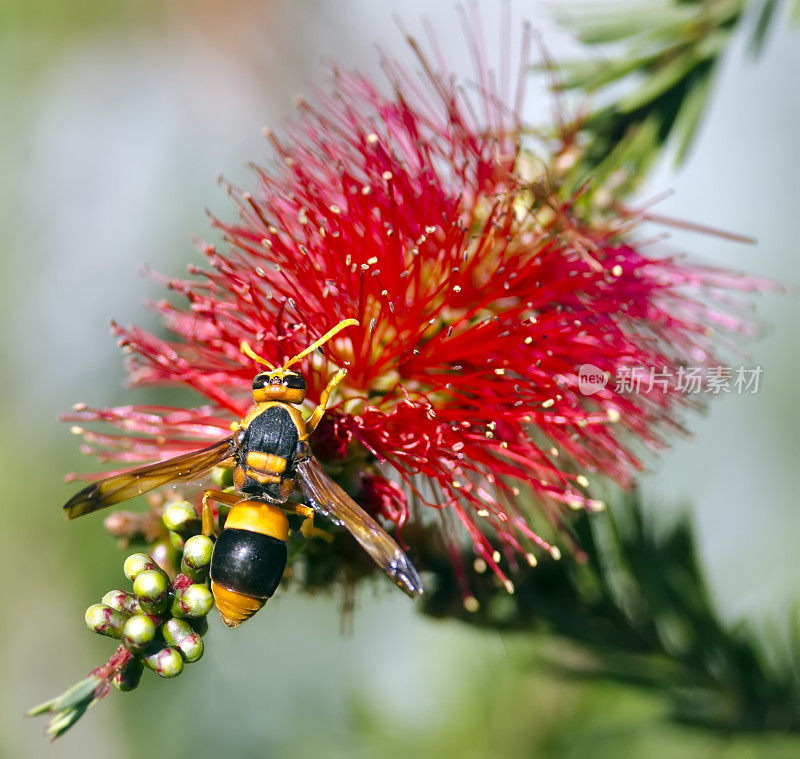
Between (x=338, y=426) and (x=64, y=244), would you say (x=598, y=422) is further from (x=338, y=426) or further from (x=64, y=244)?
(x=64, y=244)

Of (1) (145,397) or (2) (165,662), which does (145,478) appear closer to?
(2) (165,662)

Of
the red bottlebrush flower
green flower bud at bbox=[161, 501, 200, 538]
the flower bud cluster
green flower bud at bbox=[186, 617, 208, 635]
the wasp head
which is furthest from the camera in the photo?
the red bottlebrush flower

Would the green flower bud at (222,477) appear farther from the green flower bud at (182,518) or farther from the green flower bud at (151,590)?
the green flower bud at (151,590)

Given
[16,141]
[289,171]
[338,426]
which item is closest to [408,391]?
[338,426]

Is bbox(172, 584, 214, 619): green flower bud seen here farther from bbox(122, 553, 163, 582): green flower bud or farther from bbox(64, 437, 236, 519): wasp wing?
bbox(64, 437, 236, 519): wasp wing

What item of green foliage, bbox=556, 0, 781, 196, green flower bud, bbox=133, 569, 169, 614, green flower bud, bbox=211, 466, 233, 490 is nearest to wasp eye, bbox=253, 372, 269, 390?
green flower bud, bbox=211, 466, 233, 490

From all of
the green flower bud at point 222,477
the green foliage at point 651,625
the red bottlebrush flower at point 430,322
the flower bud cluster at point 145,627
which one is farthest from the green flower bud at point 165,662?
the green foliage at point 651,625

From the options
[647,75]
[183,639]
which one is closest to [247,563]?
[183,639]
